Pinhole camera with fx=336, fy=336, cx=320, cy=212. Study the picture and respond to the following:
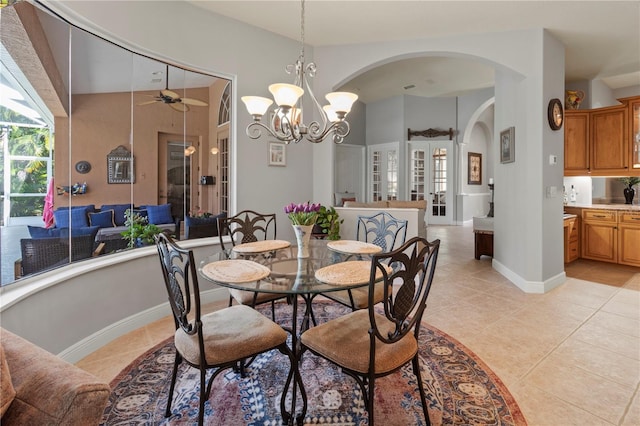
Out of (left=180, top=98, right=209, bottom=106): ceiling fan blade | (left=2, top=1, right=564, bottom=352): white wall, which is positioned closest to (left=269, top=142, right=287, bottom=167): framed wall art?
(left=2, top=1, right=564, bottom=352): white wall

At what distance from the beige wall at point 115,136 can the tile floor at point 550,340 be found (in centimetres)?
122

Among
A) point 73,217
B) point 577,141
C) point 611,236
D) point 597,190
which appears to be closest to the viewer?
point 73,217

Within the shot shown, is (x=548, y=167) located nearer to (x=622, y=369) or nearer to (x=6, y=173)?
(x=622, y=369)

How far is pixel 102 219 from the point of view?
2832 mm

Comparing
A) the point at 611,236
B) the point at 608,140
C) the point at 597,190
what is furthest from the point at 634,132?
the point at 611,236

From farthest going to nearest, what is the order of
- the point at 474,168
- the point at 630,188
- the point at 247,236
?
1. the point at 474,168
2. the point at 630,188
3. the point at 247,236

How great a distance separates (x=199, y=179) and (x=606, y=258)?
5724mm

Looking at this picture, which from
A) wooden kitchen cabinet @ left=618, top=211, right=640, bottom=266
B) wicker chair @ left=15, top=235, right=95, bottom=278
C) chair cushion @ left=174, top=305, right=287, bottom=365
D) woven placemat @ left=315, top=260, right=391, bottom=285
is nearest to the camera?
chair cushion @ left=174, top=305, right=287, bottom=365

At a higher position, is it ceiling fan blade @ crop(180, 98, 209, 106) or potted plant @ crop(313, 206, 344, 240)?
ceiling fan blade @ crop(180, 98, 209, 106)

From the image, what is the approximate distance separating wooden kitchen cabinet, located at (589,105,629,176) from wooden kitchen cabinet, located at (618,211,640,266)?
0.71 meters

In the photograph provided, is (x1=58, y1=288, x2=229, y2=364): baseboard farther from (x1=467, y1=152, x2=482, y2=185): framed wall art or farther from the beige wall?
(x1=467, y1=152, x2=482, y2=185): framed wall art

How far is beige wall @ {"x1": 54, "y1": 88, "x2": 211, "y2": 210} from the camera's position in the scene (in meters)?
2.55

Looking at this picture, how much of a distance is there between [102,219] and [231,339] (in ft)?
6.22

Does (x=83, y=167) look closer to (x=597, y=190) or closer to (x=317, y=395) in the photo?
(x=317, y=395)
